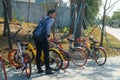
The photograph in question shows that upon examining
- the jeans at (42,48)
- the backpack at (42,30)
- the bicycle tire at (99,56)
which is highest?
the backpack at (42,30)

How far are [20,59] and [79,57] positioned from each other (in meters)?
2.32

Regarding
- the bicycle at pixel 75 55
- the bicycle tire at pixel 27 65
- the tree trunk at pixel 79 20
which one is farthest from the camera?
the tree trunk at pixel 79 20

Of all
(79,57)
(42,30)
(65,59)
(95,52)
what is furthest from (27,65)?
(95,52)

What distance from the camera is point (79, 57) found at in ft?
34.6

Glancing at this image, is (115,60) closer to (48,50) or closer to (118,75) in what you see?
(118,75)

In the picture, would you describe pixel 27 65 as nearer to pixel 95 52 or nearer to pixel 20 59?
pixel 20 59

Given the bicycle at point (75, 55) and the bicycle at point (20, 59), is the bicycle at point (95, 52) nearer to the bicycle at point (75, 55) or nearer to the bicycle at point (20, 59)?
the bicycle at point (75, 55)

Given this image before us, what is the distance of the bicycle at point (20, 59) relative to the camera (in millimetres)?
8352

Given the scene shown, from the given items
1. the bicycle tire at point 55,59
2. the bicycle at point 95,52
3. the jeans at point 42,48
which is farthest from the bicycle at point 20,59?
the bicycle at point 95,52

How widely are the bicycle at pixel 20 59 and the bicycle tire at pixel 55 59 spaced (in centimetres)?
96

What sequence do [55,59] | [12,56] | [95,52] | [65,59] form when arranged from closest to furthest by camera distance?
[55,59], [12,56], [65,59], [95,52]

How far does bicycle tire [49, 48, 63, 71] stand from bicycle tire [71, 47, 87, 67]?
1.08 metres

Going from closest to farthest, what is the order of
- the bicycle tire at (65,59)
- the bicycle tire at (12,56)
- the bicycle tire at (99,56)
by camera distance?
the bicycle tire at (12,56) → the bicycle tire at (65,59) → the bicycle tire at (99,56)

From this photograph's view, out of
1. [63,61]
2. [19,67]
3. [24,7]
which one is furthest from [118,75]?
[24,7]
